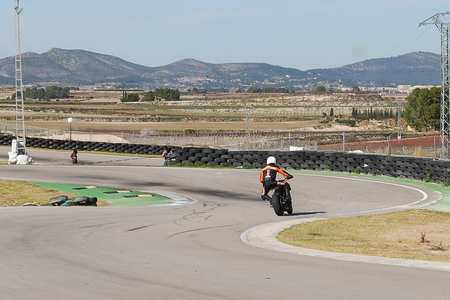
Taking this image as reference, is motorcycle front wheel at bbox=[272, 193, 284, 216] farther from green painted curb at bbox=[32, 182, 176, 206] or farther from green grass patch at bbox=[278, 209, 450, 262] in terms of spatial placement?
green painted curb at bbox=[32, 182, 176, 206]

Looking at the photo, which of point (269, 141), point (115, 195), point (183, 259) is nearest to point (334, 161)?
point (115, 195)

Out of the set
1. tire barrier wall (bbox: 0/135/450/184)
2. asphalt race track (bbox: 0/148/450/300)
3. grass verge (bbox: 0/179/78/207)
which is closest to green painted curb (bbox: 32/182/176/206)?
grass verge (bbox: 0/179/78/207)

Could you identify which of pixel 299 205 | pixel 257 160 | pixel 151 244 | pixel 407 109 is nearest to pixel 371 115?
pixel 407 109

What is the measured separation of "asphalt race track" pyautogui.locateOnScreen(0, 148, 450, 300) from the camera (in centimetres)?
917

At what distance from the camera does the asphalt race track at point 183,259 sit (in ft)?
30.1

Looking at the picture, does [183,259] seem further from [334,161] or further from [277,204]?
[334,161]

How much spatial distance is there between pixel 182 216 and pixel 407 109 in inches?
3938

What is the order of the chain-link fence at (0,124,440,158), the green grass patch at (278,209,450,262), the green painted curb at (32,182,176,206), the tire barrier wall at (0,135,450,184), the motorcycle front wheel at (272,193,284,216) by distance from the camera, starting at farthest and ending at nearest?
the chain-link fence at (0,124,440,158) < the tire barrier wall at (0,135,450,184) < the green painted curb at (32,182,176,206) < the motorcycle front wheel at (272,193,284,216) < the green grass patch at (278,209,450,262)

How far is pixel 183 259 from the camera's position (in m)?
11.7

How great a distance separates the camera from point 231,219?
19062mm

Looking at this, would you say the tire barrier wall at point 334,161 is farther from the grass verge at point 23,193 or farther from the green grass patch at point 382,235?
the grass verge at point 23,193

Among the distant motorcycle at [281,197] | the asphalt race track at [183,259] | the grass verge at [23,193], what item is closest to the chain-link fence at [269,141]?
the grass verge at [23,193]

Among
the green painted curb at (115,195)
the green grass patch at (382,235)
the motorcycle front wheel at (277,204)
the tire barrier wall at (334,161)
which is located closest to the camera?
the green grass patch at (382,235)

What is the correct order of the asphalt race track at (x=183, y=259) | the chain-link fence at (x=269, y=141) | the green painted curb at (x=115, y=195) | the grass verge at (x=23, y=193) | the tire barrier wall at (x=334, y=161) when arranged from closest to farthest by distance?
the asphalt race track at (x=183, y=259), the grass verge at (x=23, y=193), the green painted curb at (x=115, y=195), the tire barrier wall at (x=334, y=161), the chain-link fence at (x=269, y=141)
